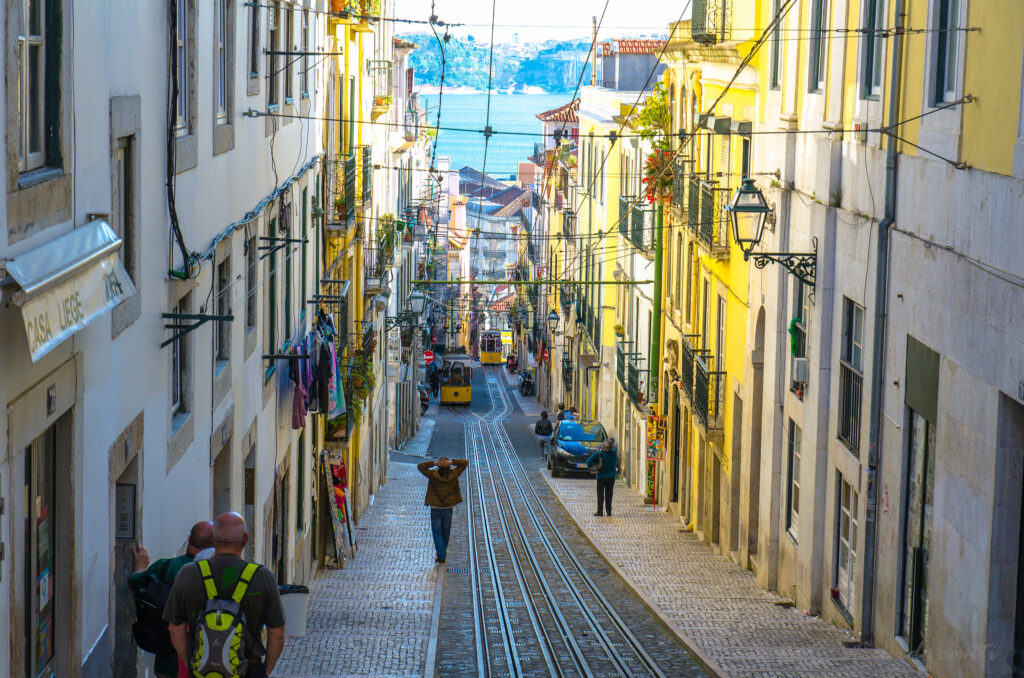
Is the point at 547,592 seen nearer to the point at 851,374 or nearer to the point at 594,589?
the point at 594,589

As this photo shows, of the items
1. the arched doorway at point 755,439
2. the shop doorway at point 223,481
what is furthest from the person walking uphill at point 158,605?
the arched doorway at point 755,439

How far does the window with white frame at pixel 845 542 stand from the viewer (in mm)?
12398

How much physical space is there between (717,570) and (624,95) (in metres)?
21.3

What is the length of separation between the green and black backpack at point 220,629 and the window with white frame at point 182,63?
13.9 feet

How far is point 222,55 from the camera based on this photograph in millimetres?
11258

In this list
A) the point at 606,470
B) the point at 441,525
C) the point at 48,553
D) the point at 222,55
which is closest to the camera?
the point at 48,553

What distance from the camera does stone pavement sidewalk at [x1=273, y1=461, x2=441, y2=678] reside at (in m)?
10.4

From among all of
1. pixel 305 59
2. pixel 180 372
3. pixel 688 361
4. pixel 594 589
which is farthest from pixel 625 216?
pixel 180 372

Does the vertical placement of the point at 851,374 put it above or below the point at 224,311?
below

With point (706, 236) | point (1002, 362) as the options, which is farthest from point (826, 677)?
point (706, 236)

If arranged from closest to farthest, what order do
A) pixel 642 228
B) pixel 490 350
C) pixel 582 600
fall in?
1. pixel 582 600
2. pixel 642 228
3. pixel 490 350

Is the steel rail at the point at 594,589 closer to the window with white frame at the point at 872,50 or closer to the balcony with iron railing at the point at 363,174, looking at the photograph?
the window with white frame at the point at 872,50

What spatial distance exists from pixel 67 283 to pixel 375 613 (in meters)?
8.41

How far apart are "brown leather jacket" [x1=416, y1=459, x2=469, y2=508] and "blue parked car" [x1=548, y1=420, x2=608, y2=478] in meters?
15.1
